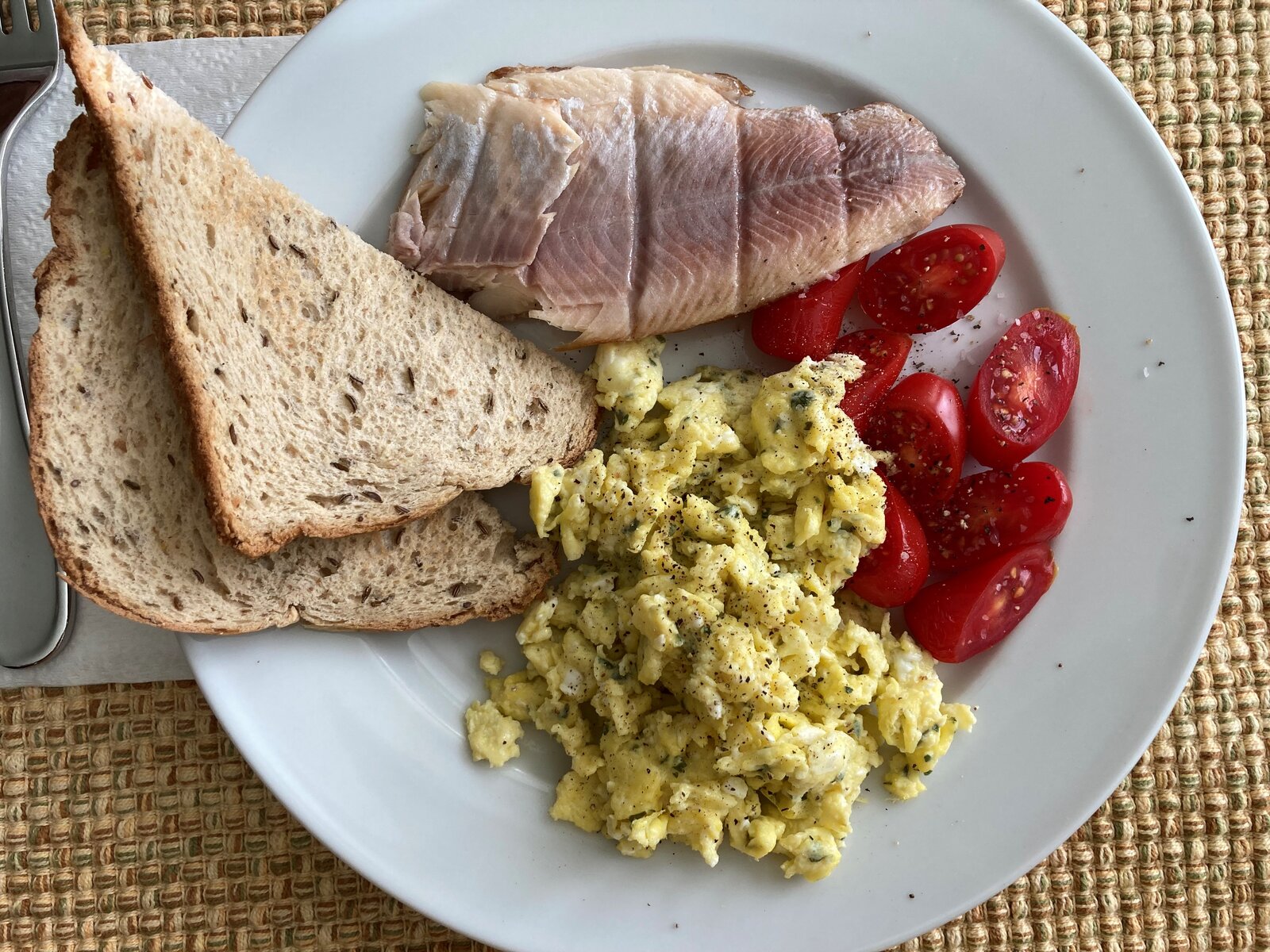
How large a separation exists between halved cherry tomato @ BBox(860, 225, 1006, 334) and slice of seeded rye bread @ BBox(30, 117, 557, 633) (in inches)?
65.0

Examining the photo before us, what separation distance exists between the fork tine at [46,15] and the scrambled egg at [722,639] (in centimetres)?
180

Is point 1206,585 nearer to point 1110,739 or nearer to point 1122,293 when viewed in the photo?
point 1110,739

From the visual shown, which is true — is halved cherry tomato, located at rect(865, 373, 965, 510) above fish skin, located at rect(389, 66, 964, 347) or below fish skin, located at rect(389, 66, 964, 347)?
below

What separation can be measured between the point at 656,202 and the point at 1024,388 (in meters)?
1.10

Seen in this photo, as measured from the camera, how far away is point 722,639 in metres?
2.04

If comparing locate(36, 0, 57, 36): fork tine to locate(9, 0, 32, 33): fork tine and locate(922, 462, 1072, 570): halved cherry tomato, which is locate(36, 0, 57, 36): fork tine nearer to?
locate(9, 0, 32, 33): fork tine

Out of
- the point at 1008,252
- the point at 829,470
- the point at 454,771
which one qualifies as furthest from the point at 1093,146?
the point at 454,771

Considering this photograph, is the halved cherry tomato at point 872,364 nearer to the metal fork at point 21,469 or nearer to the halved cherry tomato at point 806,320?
the halved cherry tomato at point 806,320

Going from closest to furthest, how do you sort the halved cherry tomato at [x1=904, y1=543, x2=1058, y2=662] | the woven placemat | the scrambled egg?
the scrambled egg → the halved cherry tomato at [x1=904, y1=543, x2=1058, y2=662] → the woven placemat

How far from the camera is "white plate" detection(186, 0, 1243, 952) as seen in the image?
91.4 inches

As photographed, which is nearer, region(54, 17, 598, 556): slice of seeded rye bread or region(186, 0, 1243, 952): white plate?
region(54, 17, 598, 556): slice of seeded rye bread

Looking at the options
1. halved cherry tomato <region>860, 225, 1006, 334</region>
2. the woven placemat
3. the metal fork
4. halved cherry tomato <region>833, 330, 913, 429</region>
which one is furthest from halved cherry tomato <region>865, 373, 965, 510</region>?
the metal fork

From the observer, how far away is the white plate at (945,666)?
2322 millimetres

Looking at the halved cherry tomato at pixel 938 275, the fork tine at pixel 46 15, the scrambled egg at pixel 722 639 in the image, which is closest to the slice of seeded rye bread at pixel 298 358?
the scrambled egg at pixel 722 639
